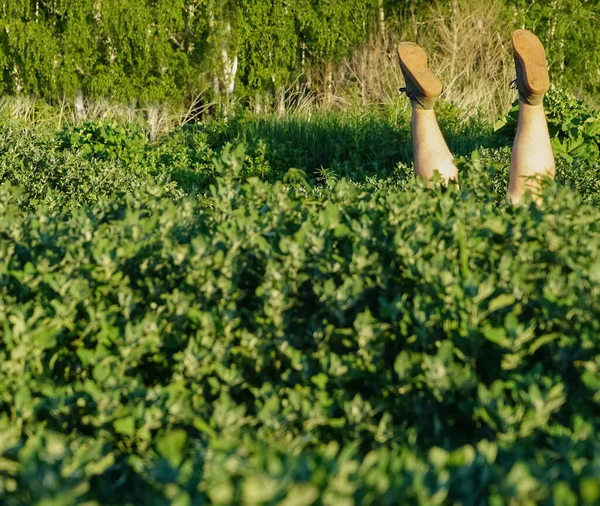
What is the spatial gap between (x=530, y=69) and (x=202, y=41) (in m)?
9.11

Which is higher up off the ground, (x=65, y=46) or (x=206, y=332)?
(x=65, y=46)

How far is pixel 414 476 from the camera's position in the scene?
4.50 ft

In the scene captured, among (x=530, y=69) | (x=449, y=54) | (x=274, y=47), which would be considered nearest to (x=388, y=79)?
(x=449, y=54)

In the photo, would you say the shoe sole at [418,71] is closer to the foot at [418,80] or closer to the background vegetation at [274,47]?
the foot at [418,80]

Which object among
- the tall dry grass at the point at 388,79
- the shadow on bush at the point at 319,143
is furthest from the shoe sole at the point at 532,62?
the tall dry grass at the point at 388,79

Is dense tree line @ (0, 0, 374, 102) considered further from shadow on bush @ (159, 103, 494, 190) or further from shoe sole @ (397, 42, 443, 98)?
shoe sole @ (397, 42, 443, 98)

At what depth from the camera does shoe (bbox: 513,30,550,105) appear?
4754 mm

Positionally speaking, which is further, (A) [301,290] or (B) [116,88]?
(B) [116,88]

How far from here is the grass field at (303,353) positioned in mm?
1464

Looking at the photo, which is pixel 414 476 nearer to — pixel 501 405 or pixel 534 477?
pixel 534 477

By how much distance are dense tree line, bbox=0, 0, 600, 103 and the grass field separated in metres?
9.69

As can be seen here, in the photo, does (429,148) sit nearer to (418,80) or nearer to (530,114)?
(418,80)

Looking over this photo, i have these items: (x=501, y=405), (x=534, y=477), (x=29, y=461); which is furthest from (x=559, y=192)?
(x=29, y=461)

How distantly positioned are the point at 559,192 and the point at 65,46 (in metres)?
10.5
